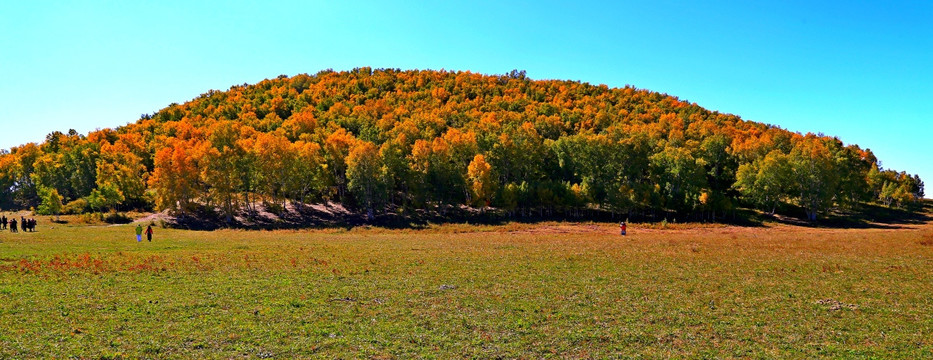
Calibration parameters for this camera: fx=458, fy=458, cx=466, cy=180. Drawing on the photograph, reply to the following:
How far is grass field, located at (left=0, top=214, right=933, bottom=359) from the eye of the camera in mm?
16469

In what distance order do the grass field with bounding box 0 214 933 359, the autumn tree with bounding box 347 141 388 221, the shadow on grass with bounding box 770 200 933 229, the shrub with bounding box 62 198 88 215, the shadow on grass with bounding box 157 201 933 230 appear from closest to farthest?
the grass field with bounding box 0 214 933 359
the shadow on grass with bounding box 157 201 933 230
the autumn tree with bounding box 347 141 388 221
the shrub with bounding box 62 198 88 215
the shadow on grass with bounding box 770 200 933 229

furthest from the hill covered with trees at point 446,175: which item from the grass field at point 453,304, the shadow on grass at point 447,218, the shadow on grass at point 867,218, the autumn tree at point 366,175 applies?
the grass field at point 453,304

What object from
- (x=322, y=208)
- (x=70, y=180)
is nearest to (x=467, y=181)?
(x=322, y=208)

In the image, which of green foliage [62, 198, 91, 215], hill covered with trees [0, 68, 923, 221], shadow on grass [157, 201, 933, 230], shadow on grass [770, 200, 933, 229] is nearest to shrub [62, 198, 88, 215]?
green foliage [62, 198, 91, 215]

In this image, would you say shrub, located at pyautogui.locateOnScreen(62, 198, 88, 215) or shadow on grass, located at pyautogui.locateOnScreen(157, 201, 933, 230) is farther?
shrub, located at pyautogui.locateOnScreen(62, 198, 88, 215)

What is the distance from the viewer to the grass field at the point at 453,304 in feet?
54.0

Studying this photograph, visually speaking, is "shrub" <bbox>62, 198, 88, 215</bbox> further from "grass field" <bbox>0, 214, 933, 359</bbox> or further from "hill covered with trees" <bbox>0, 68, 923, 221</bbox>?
"grass field" <bbox>0, 214, 933, 359</bbox>

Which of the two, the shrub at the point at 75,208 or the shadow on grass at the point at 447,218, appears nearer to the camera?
the shadow on grass at the point at 447,218

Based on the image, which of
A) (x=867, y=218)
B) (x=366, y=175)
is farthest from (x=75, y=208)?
(x=867, y=218)

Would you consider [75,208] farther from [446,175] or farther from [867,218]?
[867,218]

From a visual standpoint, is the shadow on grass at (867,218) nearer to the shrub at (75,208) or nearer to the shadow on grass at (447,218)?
the shadow on grass at (447,218)

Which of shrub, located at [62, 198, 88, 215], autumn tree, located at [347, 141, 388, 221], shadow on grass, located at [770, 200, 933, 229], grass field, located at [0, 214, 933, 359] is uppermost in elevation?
autumn tree, located at [347, 141, 388, 221]

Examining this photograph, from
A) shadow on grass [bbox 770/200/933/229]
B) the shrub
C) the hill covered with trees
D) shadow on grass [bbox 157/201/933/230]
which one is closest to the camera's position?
shadow on grass [bbox 157/201/933/230]

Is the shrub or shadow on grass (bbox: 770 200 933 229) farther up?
the shrub
